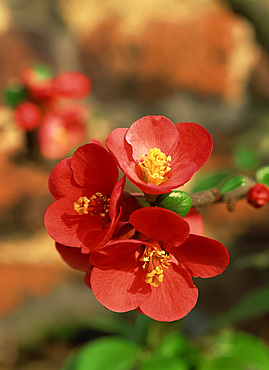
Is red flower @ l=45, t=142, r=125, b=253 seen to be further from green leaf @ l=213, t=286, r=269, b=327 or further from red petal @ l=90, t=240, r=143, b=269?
green leaf @ l=213, t=286, r=269, b=327

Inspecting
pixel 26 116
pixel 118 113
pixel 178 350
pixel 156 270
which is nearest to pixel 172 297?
pixel 156 270

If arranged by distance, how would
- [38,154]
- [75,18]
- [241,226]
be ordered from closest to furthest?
[38,154] < [241,226] < [75,18]

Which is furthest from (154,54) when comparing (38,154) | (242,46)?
(38,154)

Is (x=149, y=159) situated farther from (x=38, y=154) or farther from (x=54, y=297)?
(x=54, y=297)

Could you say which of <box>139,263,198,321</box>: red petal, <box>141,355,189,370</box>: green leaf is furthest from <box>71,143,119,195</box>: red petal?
<box>141,355,189,370</box>: green leaf

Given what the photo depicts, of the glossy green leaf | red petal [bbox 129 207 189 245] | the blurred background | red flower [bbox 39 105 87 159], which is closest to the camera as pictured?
red petal [bbox 129 207 189 245]

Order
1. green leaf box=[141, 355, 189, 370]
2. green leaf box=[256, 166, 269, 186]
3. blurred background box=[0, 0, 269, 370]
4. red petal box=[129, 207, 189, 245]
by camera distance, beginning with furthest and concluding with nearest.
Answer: blurred background box=[0, 0, 269, 370]
green leaf box=[141, 355, 189, 370]
green leaf box=[256, 166, 269, 186]
red petal box=[129, 207, 189, 245]
